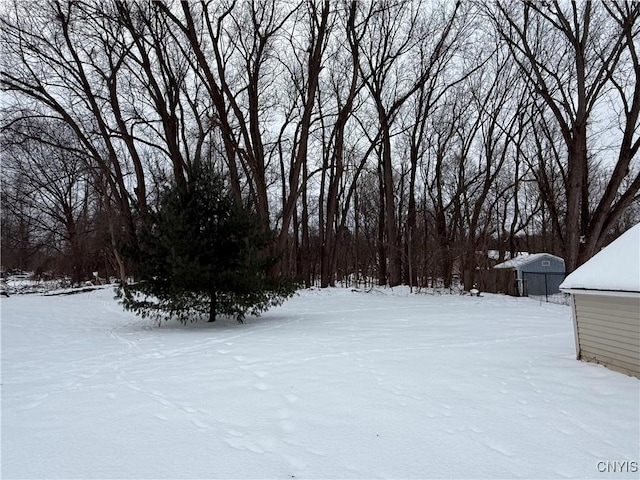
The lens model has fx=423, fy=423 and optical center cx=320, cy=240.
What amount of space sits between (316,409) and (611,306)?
138 inches

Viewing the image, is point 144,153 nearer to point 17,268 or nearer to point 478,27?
point 478,27

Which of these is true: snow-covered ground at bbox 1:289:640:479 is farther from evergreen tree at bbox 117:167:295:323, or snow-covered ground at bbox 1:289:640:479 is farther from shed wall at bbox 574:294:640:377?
evergreen tree at bbox 117:167:295:323

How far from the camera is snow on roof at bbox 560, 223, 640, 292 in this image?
4297 millimetres

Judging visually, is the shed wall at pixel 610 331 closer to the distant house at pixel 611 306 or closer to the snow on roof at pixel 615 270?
the distant house at pixel 611 306

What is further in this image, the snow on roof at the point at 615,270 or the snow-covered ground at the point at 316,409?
the snow on roof at the point at 615,270

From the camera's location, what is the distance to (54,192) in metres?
29.6

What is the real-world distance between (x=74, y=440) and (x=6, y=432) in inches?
22.5

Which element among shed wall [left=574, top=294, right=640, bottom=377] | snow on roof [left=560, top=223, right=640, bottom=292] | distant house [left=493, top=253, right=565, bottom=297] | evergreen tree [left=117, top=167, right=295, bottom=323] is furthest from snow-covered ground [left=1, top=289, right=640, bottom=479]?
distant house [left=493, top=253, right=565, bottom=297]

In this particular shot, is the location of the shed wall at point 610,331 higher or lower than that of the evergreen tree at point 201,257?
lower

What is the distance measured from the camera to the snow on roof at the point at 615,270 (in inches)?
169

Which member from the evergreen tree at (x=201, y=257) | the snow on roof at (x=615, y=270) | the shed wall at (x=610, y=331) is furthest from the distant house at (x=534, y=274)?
the snow on roof at (x=615, y=270)

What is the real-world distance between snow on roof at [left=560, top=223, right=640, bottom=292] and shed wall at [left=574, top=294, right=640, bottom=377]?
170 millimetres

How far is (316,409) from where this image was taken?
341 cm

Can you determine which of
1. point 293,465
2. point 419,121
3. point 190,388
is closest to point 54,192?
point 419,121
